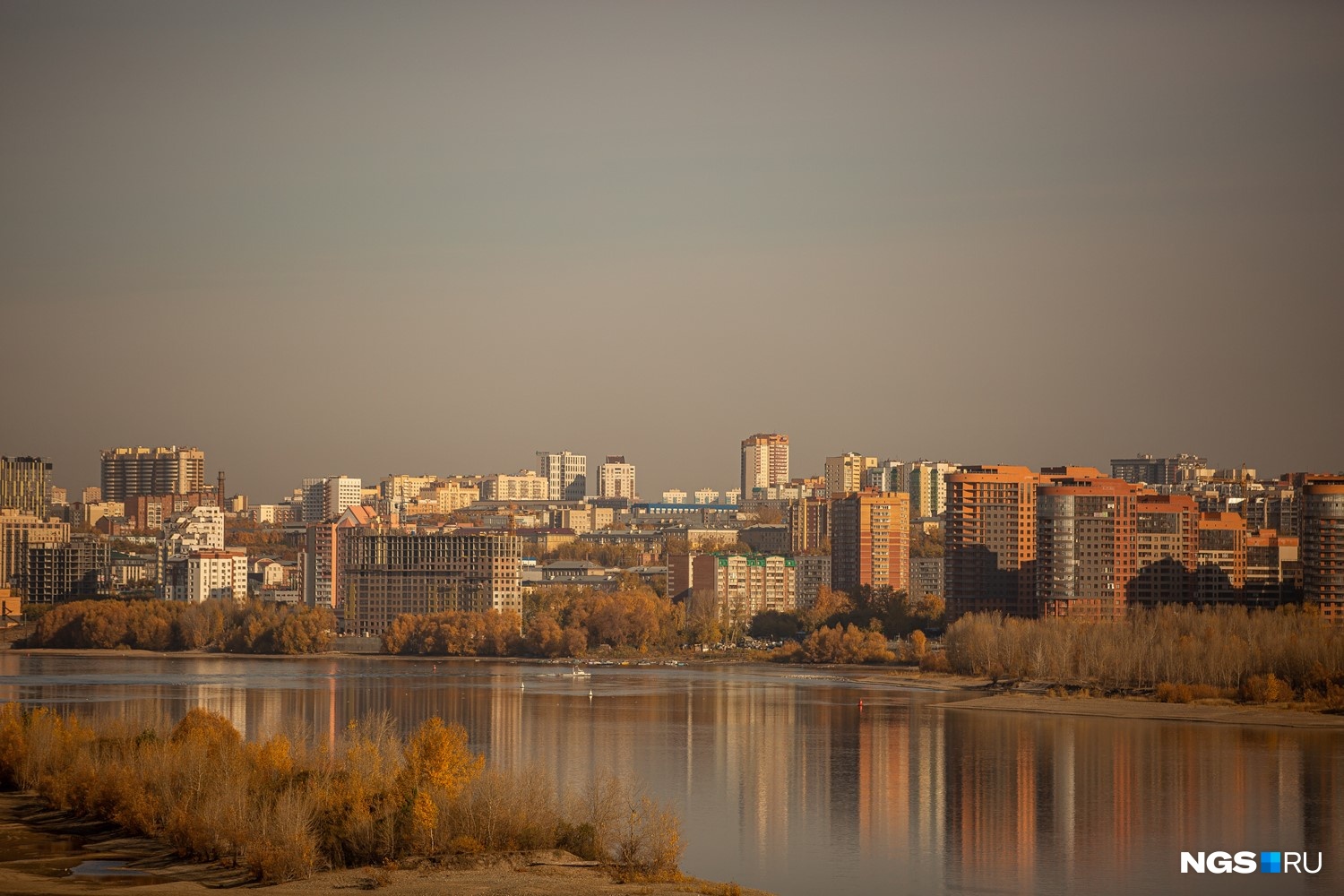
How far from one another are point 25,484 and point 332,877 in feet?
231

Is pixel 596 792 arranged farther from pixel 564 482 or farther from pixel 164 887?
pixel 564 482

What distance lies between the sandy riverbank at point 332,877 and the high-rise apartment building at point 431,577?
41174 mm

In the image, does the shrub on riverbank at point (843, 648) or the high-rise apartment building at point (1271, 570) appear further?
the shrub on riverbank at point (843, 648)

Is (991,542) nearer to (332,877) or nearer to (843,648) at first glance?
(843,648)

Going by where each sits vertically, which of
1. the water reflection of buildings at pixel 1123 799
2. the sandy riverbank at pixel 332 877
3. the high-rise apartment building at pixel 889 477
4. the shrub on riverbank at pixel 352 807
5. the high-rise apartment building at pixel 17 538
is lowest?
the water reflection of buildings at pixel 1123 799

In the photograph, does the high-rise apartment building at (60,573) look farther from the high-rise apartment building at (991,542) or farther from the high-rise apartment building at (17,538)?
the high-rise apartment building at (991,542)

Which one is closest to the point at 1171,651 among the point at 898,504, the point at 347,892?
the point at 347,892

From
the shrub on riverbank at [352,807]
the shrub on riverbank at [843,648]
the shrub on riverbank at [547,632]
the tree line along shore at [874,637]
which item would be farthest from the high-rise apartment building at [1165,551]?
the shrub on riverbank at [352,807]

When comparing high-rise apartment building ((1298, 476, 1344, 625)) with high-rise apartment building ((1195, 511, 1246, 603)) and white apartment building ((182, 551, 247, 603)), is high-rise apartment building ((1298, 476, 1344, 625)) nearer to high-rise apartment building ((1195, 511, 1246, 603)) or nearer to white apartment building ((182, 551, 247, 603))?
high-rise apartment building ((1195, 511, 1246, 603))

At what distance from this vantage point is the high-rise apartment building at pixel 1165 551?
140 ft

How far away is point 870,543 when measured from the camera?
188 ft

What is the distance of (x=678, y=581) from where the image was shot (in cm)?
5728

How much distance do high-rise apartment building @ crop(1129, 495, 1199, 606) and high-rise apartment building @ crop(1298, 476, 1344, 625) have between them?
11.1 ft

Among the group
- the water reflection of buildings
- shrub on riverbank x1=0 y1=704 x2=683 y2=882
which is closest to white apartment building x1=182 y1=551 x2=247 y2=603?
the water reflection of buildings
